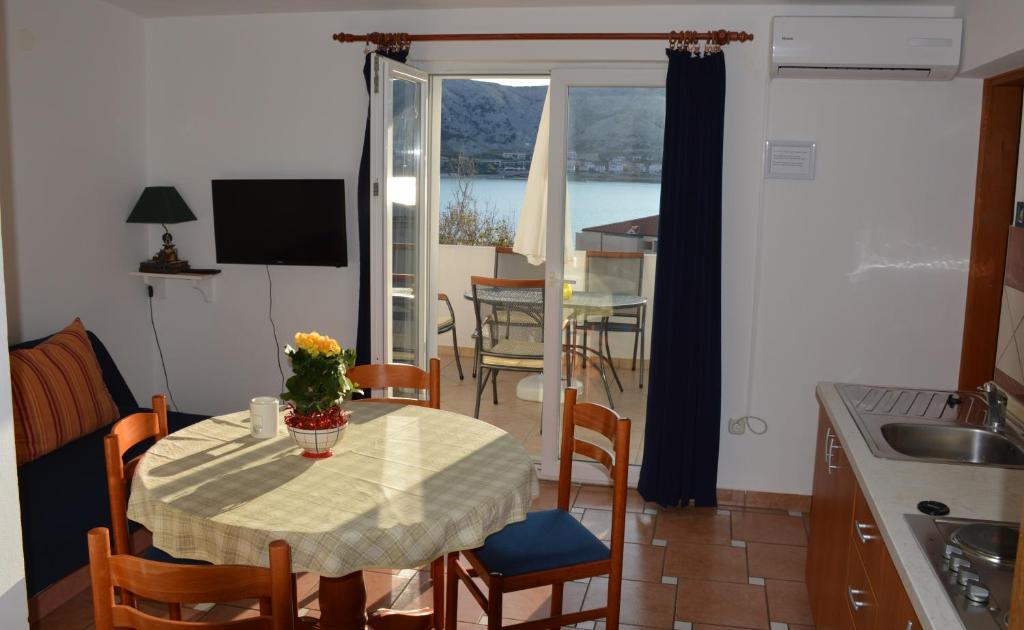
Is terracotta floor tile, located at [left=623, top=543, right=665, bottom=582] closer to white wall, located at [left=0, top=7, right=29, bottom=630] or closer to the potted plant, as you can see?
the potted plant

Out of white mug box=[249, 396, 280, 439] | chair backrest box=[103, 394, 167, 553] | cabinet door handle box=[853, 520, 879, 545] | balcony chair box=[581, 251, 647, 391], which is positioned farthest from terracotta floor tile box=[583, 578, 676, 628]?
chair backrest box=[103, 394, 167, 553]

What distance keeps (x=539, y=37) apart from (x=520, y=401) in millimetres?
2794

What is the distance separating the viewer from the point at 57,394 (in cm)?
381

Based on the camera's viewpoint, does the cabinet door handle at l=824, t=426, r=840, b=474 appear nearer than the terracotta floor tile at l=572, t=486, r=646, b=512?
Yes

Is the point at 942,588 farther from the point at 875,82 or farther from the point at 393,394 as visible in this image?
the point at 393,394

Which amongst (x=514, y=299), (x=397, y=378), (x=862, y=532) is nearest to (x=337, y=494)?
(x=397, y=378)

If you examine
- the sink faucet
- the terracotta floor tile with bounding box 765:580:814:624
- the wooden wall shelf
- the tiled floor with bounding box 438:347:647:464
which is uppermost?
the wooden wall shelf

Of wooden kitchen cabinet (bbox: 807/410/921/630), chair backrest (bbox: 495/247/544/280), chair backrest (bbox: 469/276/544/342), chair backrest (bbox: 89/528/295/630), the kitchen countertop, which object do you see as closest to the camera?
chair backrest (bbox: 89/528/295/630)

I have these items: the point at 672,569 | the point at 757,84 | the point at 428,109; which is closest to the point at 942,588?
the point at 672,569

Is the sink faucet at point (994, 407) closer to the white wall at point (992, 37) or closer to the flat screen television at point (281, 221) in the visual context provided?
the white wall at point (992, 37)

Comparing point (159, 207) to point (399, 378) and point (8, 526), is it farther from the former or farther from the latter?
point (8, 526)

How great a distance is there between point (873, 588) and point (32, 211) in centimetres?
391

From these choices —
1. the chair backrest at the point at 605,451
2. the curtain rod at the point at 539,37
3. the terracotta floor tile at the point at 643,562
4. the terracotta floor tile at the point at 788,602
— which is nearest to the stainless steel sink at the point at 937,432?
the chair backrest at the point at 605,451

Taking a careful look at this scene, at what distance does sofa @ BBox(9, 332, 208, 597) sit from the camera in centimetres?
311
